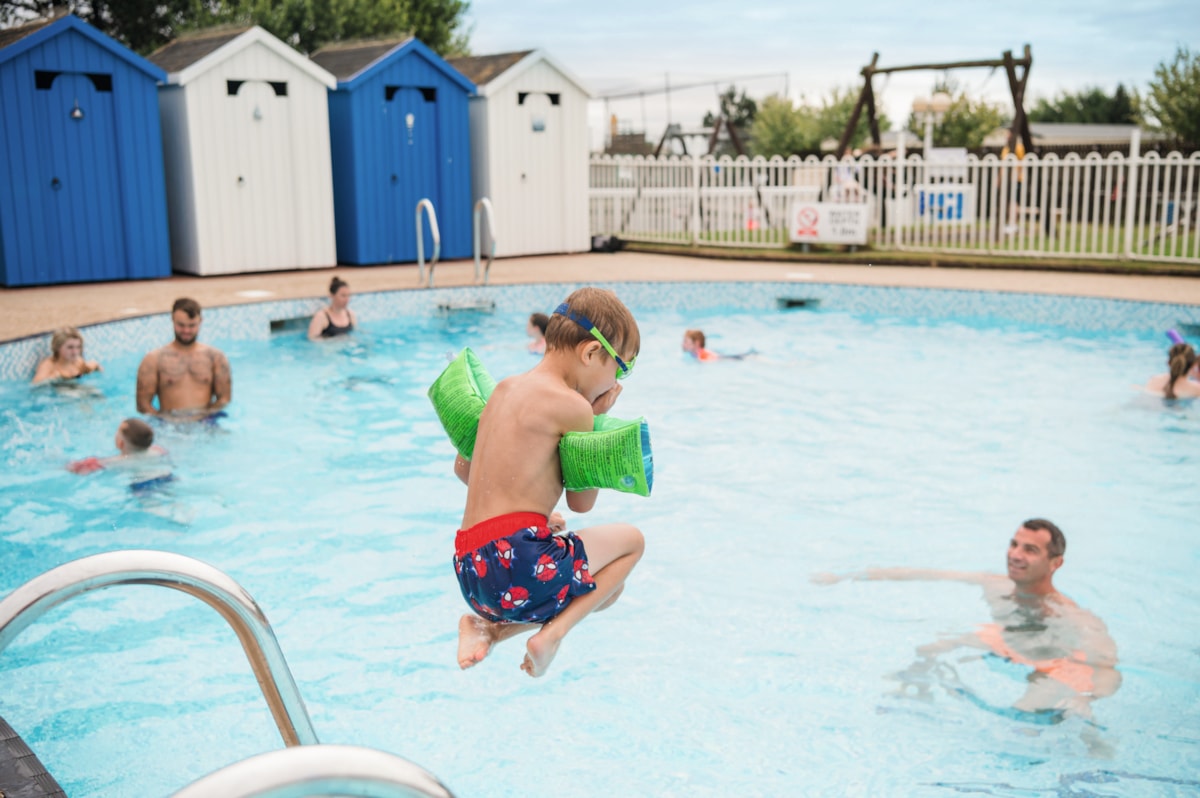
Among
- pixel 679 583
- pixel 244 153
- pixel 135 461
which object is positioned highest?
pixel 244 153

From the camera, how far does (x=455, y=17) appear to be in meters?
35.7

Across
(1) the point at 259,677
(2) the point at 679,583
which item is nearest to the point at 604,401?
(1) the point at 259,677

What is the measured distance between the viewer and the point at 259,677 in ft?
8.45

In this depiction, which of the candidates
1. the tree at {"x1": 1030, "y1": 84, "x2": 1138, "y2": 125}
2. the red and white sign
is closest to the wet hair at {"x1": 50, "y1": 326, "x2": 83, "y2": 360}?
the red and white sign

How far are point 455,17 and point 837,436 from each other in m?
30.3

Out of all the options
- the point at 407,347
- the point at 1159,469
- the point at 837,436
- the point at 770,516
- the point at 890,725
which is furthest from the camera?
the point at 407,347

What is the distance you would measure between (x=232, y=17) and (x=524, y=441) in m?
31.2

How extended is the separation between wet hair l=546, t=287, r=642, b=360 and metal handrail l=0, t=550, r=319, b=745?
0.98 m

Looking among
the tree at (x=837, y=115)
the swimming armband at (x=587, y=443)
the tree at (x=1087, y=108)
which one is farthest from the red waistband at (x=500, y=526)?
the tree at (x=1087, y=108)

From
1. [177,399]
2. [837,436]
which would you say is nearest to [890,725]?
[837,436]

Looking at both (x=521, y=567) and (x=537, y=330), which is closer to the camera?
(x=521, y=567)

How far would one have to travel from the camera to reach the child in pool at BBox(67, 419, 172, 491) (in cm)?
721

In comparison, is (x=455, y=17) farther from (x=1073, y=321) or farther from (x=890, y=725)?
(x=890, y=725)

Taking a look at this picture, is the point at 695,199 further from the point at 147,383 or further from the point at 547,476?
the point at 547,476
